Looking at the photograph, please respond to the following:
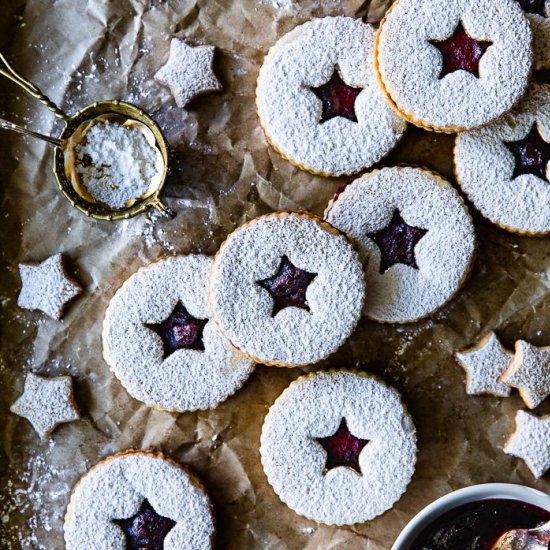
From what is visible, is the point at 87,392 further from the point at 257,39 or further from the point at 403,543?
the point at 257,39

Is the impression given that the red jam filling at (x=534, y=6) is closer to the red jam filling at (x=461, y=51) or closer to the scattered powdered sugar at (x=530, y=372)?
the red jam filling at (x=461, y=51)

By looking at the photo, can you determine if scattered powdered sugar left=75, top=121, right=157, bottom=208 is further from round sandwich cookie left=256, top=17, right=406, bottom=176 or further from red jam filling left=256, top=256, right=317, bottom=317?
red jam filling left=256, top=256, right=317, bottom=317

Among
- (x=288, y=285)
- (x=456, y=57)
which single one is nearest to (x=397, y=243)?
(x=288, y=285)

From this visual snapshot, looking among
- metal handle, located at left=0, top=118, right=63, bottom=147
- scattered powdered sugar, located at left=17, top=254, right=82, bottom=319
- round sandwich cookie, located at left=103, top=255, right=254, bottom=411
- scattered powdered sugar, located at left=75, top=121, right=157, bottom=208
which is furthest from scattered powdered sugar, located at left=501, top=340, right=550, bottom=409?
metal handle, located at left=0, top=118, right=63, bottom=147

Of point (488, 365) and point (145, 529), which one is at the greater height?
point (488, 365)

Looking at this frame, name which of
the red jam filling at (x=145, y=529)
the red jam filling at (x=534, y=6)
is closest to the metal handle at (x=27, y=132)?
A: the red jam filling at (x=145, y=529)

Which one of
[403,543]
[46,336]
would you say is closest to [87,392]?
[46,336]

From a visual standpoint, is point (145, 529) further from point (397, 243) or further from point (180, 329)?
point (397, 243)
